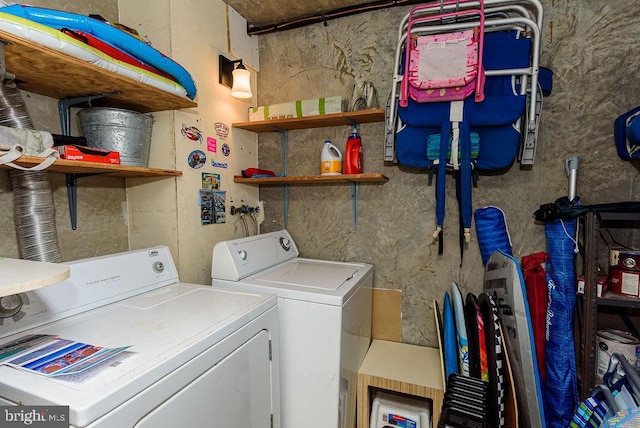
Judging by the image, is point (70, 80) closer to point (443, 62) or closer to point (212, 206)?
point (212, 206)

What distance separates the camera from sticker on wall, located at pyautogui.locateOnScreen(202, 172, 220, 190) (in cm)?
188

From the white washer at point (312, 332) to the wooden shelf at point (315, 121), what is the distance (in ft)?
2.87

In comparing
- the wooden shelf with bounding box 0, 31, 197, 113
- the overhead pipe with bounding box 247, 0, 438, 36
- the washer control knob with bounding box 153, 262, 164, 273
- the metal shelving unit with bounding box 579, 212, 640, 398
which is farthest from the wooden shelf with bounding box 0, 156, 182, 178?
the metal shelving unit with bounding box 579, 212, 640, 398

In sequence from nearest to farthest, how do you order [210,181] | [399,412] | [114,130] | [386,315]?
[114,130]
[399,412]
[210,181]
[386,315]

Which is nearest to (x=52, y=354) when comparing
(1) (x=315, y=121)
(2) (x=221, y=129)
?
(2) (x=221, y=129)

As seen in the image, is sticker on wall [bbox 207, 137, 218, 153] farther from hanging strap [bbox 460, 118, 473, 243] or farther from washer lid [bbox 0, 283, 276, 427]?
hanging strap [bbox 460, 118, 473, 243]

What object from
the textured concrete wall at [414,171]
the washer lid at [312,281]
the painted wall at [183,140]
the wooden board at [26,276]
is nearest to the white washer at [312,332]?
the washer lid at [312,281]

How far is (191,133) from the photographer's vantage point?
1.78 m

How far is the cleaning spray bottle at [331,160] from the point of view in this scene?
203 cm

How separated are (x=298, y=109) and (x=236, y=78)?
0.43 metres

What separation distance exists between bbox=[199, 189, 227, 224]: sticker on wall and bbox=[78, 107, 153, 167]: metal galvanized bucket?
0.46 meters

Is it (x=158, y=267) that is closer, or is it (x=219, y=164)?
(x=158, y=267)

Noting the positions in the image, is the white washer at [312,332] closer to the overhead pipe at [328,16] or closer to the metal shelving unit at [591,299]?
the metal shelving unit at [591,299]

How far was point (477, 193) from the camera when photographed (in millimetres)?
1928
